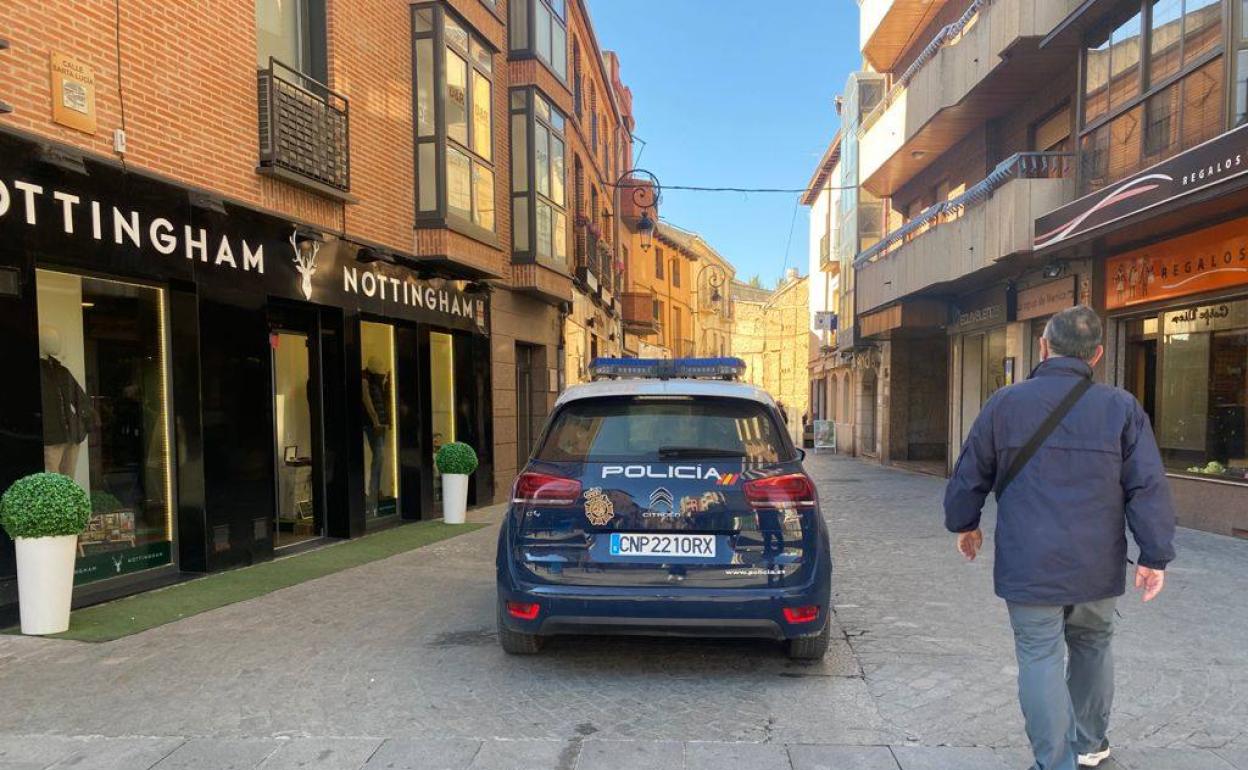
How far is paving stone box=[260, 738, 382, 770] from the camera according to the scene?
3.21 metres

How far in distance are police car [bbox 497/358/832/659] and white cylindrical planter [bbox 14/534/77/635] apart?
3.14 metres

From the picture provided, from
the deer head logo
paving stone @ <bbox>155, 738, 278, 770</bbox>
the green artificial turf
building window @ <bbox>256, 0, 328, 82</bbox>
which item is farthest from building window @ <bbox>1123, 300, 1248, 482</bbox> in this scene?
building window @ <bbox>256, 0, 328, 82</bbox>

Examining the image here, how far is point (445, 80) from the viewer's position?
10469 mm

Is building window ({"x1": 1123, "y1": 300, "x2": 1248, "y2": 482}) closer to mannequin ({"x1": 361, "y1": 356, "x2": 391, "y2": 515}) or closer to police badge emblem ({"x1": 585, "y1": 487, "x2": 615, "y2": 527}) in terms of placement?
police badge emblem ({"x1": 585, "y1": 487, "x2": 615, "y2": 527})

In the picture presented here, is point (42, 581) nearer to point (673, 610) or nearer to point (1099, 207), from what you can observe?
point (673, 610)

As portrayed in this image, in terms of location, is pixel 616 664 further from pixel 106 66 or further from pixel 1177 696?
pixel 106 66

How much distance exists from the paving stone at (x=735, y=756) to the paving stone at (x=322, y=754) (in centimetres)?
141

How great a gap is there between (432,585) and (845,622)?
3.39 m

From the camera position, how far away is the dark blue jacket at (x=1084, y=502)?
2781mm

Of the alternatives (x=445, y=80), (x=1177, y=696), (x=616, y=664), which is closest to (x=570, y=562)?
(x=616, y=664)

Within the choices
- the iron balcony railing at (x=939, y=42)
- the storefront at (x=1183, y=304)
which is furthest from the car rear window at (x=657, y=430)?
the iron balcony railing at (x=939, y=42)

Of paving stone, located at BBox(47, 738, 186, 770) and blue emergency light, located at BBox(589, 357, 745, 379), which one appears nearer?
paving stone, located at BBox(47, 738, 186, 770)

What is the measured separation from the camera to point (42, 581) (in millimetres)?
4934

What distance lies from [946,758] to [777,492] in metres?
1.39
